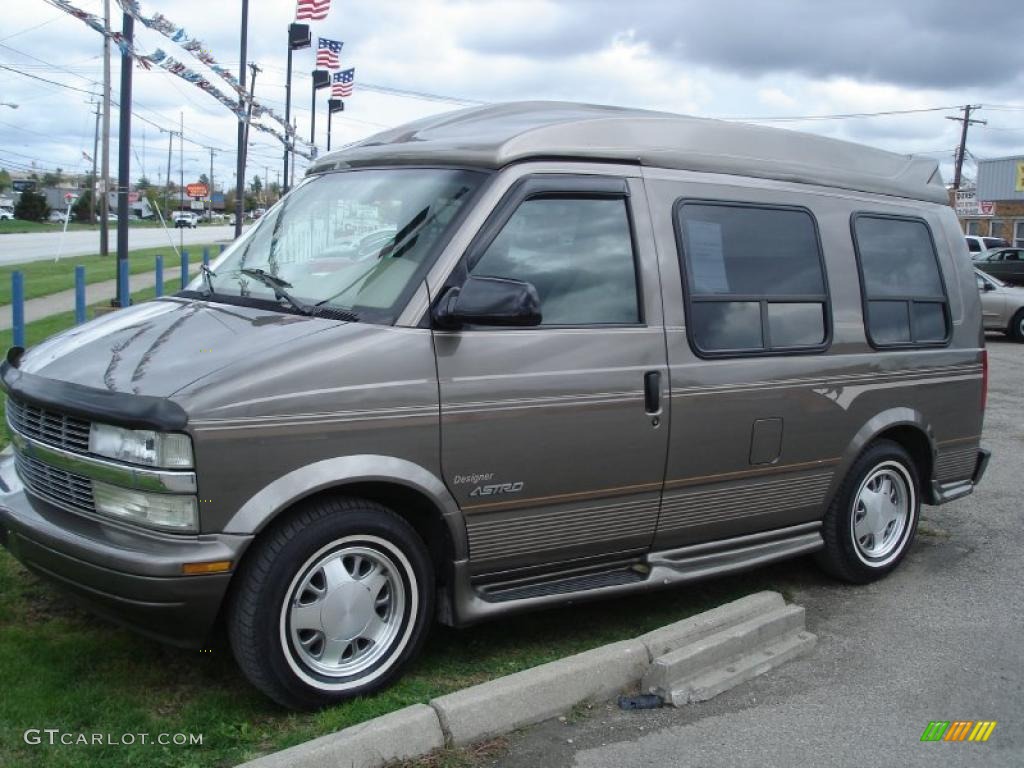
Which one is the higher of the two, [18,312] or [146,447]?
[146,447]

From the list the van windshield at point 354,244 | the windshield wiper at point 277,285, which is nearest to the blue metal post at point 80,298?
the van windshield at point 354,244

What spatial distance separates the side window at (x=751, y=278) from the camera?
4738 mm

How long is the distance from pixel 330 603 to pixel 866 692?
228 cm

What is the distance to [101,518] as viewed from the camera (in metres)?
3.60

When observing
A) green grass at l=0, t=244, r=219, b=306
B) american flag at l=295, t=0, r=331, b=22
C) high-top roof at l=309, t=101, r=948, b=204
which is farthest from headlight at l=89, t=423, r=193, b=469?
american flag at l=295, t=0, r=331, b=22

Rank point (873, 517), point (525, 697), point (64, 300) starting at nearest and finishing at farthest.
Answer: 1. point (525, 697)
2. point (873, 517)
3. point (64, 300)

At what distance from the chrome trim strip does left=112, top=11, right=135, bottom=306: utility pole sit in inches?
462

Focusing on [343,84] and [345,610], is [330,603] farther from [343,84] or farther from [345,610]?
[343,84]

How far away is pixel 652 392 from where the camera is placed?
4.45 m

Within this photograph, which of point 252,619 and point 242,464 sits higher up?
point 242,464

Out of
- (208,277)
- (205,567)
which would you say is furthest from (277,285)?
(205,567)

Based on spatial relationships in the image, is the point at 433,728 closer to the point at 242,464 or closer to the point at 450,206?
the point at 242,464

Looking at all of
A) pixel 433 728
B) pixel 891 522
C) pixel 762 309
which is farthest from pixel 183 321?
pixel 891 522

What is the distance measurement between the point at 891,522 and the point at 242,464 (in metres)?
3.95
